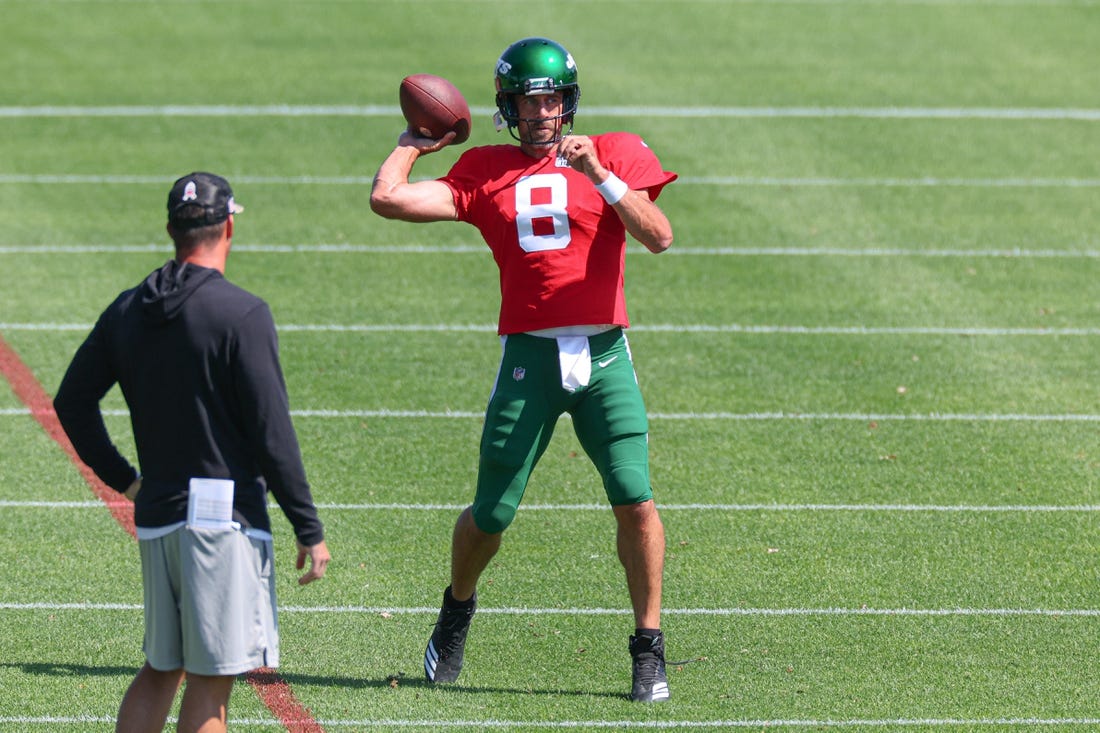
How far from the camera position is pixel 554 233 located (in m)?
5.66

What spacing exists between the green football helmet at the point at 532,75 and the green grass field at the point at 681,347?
2.07 meters

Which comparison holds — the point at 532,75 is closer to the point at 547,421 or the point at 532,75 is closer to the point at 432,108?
the point at 432,108

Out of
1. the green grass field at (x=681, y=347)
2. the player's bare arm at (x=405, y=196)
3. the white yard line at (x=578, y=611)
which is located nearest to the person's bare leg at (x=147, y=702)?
the green grass field at (x=681, y=347)

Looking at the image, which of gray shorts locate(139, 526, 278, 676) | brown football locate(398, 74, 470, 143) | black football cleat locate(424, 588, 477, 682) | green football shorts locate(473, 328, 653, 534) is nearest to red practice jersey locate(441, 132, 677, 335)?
green football shorts locate(473, 328, 653, 534)

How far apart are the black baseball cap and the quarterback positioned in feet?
4.27

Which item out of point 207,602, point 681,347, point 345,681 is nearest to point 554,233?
point 345,681

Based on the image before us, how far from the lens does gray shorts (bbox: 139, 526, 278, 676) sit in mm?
4348

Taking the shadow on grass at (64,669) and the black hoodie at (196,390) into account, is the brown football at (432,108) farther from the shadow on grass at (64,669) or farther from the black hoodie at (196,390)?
the shadow on grass at (64,669)

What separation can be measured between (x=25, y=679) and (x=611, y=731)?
2135mm

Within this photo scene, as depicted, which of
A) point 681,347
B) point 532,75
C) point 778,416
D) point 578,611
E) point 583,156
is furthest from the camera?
point 681,347

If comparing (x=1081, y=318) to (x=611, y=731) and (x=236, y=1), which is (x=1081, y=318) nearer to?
(x=611, y=731)

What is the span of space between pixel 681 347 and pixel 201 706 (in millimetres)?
5953

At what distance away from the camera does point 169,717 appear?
18.2 feet

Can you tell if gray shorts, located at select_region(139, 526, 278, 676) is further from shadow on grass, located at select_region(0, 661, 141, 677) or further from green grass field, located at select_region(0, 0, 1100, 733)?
shadow on grass, located at select_region(0, 661, 141, 677)
